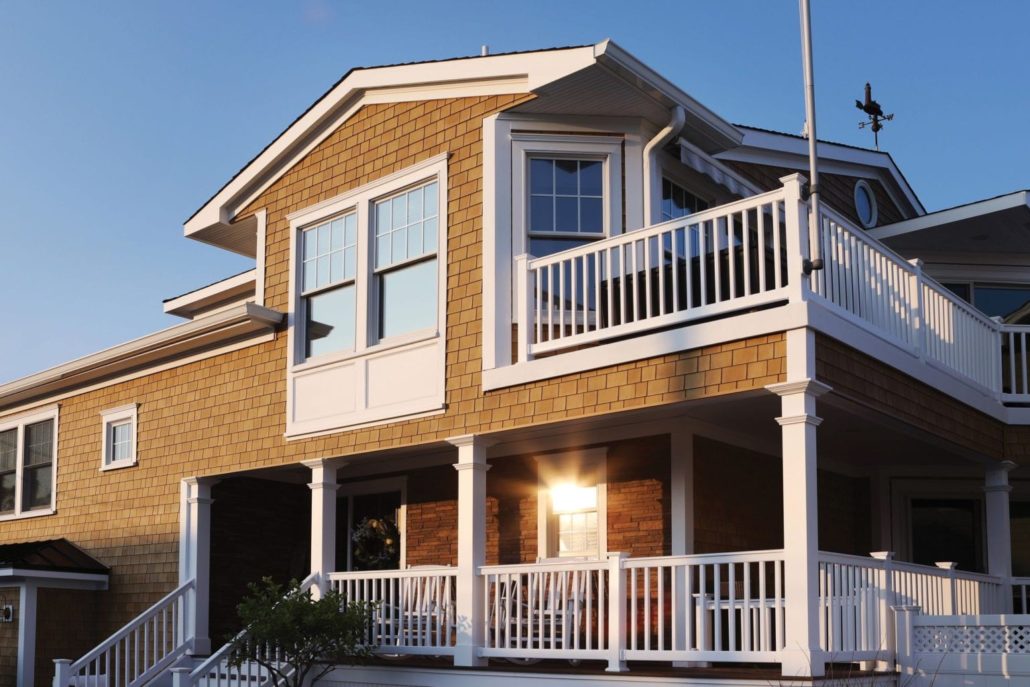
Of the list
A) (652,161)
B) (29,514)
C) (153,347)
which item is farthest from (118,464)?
(652,161)

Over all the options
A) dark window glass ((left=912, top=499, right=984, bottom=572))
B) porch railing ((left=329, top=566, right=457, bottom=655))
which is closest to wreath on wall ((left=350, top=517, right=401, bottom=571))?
porch railing ((left=329, top=566, right=457, bottom=655))

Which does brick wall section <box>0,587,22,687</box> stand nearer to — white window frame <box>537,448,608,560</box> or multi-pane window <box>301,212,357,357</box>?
multi-pane window <box>301,212,357,357</box>

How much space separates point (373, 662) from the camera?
492 inches

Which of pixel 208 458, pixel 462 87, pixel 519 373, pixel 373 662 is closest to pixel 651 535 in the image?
pixel 519 373

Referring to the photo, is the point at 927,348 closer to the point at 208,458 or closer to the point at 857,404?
the point at 857,404

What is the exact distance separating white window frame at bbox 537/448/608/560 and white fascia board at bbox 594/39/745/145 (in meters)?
3.52

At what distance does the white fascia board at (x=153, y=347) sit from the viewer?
14.7 meters

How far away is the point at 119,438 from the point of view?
17.3 meters

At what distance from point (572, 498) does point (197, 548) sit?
5.16 m

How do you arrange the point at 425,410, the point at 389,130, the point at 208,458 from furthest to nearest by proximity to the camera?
the point at 208,458, the point at 389,130, the point at 425,410

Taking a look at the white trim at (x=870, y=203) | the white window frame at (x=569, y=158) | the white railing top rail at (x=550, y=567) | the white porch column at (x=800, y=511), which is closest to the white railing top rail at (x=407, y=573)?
the white railing top rail at (x=550, y=567)

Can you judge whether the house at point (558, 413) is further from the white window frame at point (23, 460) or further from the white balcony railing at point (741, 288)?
the white window frame at point (23, 460)

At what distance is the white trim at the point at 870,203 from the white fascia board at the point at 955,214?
1.25 meters

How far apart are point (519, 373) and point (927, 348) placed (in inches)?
154
